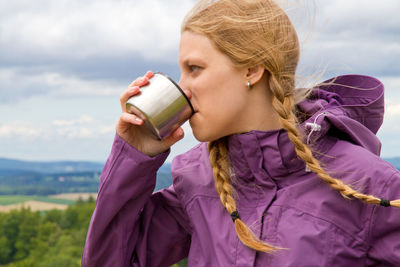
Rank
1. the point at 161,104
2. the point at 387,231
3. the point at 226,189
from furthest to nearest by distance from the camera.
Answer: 1. the point at 226,189
2. the point at 161,104
3. the point at 387,231

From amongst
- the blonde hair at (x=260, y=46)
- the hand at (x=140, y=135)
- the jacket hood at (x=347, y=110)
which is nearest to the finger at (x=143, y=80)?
the hand at (x=140, y=135)

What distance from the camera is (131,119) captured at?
268 centimetres

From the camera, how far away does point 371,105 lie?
9.23 ft

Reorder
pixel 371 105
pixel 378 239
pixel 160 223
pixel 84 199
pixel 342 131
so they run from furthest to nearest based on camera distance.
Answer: pixel 84 199 → pixel 160 223 → pixel 371 105 → pixel 342 131 → pixel 378 239

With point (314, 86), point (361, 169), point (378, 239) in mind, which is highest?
point (314, 86)

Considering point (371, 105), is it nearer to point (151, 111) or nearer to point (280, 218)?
point (280, 218)

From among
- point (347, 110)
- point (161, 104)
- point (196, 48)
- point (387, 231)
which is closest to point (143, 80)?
point (161, 104)

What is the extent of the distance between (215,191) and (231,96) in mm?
522

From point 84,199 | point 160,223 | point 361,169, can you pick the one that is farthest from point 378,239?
point 84,199

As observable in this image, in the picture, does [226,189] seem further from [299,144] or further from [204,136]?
[299,144]

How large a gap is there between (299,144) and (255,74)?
1.24 ft

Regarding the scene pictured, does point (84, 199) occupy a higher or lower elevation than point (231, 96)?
lower

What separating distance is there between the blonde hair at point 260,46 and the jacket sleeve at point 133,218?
15.6 inches

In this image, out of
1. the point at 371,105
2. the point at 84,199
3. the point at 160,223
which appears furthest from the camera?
the point at 84,199
